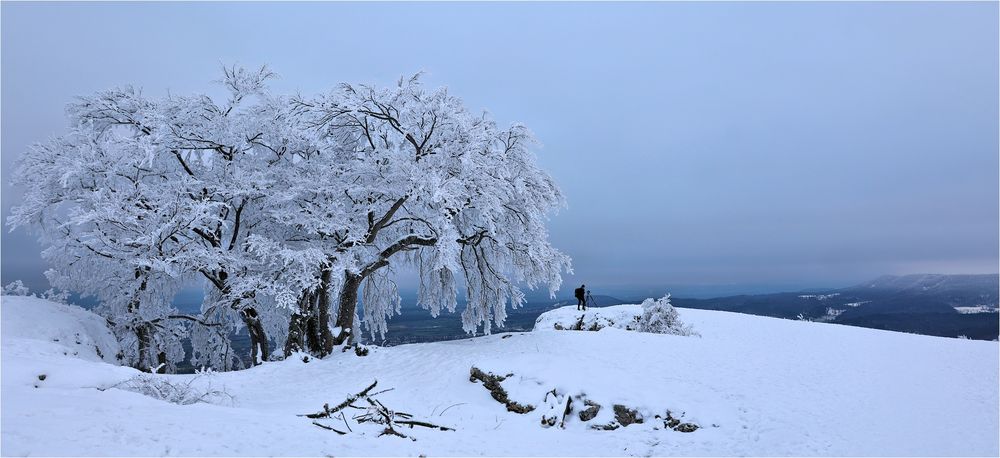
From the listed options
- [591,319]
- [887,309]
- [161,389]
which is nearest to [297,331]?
[161,389]

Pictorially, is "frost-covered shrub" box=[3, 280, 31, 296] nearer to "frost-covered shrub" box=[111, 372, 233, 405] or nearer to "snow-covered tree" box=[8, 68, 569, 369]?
"snow-covered tree" box=[8, 68, 569, 369]

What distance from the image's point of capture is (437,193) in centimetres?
1414

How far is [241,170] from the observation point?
1653 cm

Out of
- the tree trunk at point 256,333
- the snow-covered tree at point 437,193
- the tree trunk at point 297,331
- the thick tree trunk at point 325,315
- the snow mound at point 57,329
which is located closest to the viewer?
the snow mound at point 57,329

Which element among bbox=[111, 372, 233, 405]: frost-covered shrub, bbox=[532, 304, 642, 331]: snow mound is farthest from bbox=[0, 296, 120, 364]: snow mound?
bbox=[532, 304, 642, 331]: snow mound

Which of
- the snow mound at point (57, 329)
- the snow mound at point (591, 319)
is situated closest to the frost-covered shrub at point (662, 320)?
the snow mound at point (591, 319)

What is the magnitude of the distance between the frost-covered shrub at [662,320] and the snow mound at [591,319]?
763 mm

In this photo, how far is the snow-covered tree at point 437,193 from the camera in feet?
52.1

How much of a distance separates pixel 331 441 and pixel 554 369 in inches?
264

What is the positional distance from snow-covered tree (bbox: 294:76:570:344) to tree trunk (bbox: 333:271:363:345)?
38 mm

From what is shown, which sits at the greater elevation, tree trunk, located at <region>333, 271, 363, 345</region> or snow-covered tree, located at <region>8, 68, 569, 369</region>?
snow-covered tree, located at <region>8, 68, 569, 369</region>

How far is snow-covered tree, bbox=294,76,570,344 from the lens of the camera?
625 inches

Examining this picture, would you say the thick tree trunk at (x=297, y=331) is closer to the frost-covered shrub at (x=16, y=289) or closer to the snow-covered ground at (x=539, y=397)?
the snow-covered ground at (x=539, y=397)

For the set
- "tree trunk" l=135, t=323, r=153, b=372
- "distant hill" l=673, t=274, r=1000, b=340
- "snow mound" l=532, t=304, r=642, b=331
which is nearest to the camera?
"tree trunk" l=135, t=323, r=153, b=372
